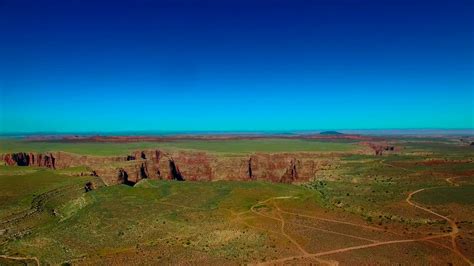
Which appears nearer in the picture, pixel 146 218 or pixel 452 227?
pixel 452 227

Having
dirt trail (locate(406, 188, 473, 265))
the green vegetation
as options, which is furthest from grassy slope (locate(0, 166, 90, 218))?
the green vegetation

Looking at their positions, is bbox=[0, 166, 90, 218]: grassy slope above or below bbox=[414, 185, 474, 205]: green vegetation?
above

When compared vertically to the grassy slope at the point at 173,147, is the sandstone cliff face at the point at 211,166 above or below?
below

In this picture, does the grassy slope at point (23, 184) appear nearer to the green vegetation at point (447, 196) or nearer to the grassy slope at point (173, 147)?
the grassy slope at point (173, 147)

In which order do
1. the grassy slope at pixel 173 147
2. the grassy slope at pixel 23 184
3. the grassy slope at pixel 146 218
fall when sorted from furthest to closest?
1. the grassy slope at pixel 173 147
2. the grassy slope at pixel 23 184
3. the grassy slope at pixel 146 218

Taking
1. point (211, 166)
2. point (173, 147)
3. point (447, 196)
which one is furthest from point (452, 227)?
point (173, 147)

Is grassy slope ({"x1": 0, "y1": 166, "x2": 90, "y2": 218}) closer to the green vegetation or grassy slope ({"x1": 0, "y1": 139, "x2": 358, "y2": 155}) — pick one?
grassy slope ({"x1": 0, "y1": 139, "x2": 358, "y2": 155})

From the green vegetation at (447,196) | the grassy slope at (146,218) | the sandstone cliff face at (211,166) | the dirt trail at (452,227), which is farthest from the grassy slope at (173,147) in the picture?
the dirt trail at (452,227)

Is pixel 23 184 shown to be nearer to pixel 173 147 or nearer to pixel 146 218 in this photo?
pixel 146 218

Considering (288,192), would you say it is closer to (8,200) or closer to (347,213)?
(347,213)
